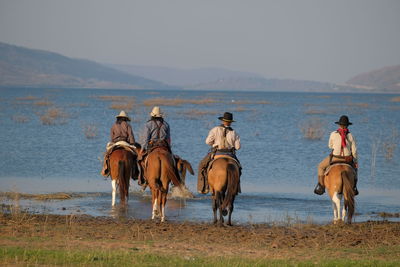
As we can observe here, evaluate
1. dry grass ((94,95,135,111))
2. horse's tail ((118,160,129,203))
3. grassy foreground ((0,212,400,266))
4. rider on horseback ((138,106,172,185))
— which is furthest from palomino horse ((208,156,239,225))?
dry grass ((94,95,135,111))

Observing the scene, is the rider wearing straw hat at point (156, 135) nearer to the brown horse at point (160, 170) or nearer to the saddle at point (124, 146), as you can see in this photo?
the brown horse at point (160, 170)

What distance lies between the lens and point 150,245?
36.7 ft

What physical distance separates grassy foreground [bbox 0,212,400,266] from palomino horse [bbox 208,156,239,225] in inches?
20.0

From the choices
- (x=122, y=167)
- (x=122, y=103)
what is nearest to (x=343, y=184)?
(x=122, y=167)

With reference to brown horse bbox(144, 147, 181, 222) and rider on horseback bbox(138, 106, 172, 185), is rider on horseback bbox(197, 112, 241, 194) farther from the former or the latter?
rider on horseback bbox(138, 106, 172, 185)

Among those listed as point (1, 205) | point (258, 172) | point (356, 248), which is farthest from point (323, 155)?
point (356, 248)

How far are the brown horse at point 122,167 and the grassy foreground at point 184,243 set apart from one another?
1583 millimetres

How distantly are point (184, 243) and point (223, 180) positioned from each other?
2.10 metres

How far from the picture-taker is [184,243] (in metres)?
11.5

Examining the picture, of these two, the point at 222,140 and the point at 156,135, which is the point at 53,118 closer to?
the point at 156,135

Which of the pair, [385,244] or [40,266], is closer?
[40,266]

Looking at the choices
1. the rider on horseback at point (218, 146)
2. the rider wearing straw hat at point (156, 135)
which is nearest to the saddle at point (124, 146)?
the rider wearing straw hat at point (156, 135)

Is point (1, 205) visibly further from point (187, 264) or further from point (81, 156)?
point (81, 156)

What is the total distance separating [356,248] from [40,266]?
4665 mm
